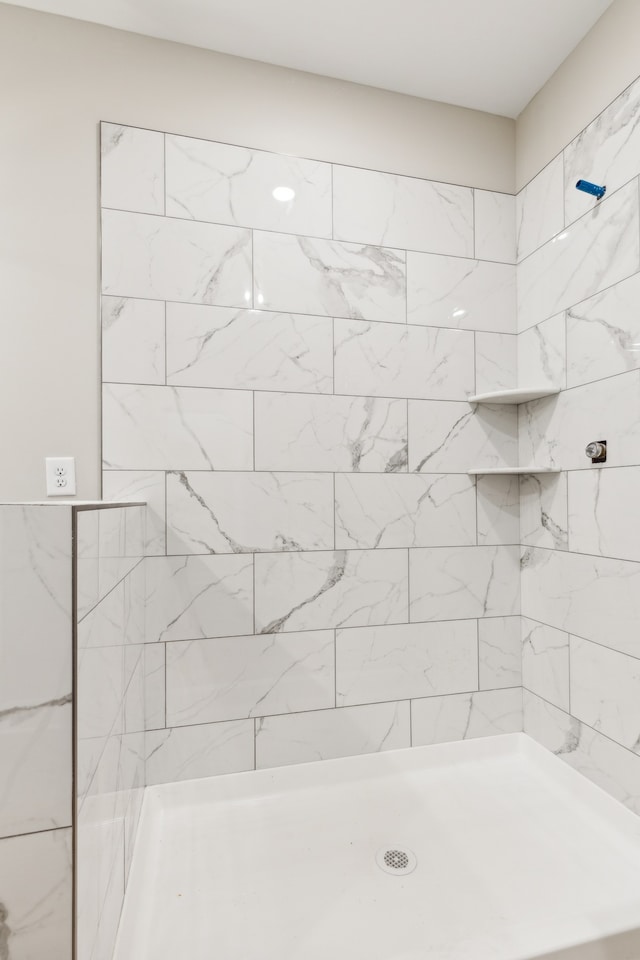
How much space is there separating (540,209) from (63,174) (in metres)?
1.46

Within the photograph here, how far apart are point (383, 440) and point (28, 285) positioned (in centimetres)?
110

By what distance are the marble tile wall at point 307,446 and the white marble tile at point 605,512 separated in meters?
0.27

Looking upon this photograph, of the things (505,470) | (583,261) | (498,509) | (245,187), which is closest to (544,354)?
(583,261)

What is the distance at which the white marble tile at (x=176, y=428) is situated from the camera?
140cm

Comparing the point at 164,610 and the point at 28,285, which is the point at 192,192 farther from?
the point at 164,610

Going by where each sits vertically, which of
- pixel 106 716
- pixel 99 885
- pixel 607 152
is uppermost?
pixel 607 152

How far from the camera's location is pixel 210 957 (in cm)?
99

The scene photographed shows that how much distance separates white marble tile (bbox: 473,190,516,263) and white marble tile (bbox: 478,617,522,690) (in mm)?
1271

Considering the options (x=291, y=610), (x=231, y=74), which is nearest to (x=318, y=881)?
(x=291, y=610)

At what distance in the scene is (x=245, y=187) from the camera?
1.51 meters

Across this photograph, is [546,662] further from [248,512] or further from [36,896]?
[36,896]

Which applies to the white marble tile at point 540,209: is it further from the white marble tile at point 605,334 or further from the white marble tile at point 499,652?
the white marble tile at point 499,652

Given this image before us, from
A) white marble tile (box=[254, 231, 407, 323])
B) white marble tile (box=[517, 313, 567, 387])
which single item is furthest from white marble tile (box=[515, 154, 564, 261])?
white marble tile (box=[254, 231, 407, 323])

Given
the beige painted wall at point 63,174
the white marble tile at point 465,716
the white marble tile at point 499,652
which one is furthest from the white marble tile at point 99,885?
the white marble tile at point 499,652
